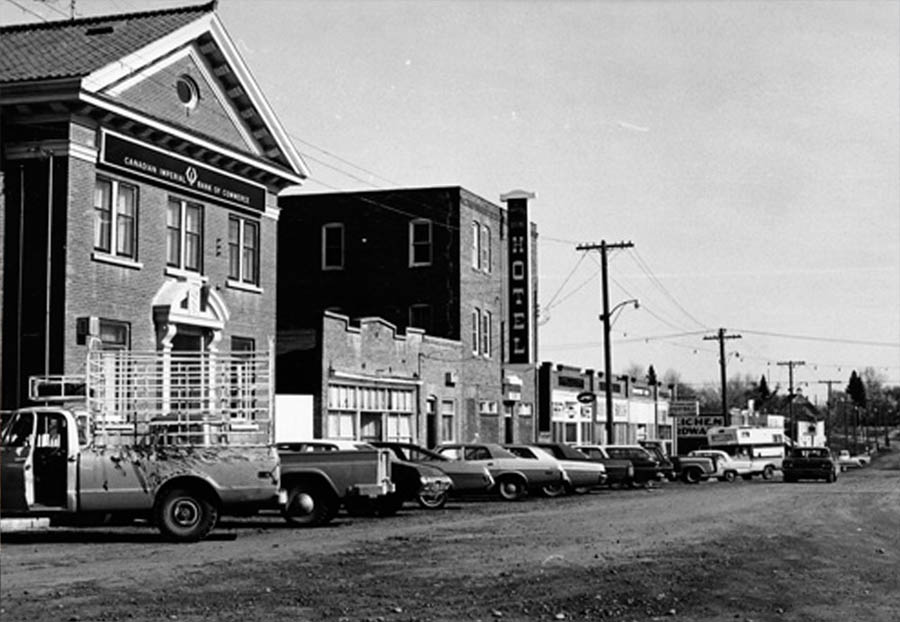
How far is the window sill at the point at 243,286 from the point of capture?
3319cm

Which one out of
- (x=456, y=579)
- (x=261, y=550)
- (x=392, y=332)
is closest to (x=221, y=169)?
(x=392, y=332)

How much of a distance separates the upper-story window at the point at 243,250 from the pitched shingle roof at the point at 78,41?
533 cm

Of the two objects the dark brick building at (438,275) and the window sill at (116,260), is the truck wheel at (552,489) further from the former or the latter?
the dark brick building at (438,275)

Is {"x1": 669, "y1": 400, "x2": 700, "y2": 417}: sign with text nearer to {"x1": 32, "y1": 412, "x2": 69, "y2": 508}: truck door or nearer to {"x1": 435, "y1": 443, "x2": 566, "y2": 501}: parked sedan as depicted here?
{"x1": 435, "y1": 443, "x2": 566, "y2": 501}: parked sedan

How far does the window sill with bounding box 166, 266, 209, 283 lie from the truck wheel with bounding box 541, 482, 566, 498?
1044cm

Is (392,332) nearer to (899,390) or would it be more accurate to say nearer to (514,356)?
(514,356)

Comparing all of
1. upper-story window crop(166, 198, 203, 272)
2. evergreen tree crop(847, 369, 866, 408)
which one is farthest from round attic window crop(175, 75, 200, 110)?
evergreen tree crop(847, 369, 866, 408)

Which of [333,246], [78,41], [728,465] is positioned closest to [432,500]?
[78,41]

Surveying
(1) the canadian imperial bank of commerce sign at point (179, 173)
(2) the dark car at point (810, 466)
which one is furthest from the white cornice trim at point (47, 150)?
(2) the dark car at point (810, 466)

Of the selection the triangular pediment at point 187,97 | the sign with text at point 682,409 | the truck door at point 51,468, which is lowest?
the truck door at point 51,468

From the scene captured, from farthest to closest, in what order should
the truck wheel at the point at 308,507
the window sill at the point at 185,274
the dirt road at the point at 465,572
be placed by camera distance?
1. the window sill at the point at 185,274
2. the truck wheel at the point at 308,507
3. the dirt road at the point at 465,572

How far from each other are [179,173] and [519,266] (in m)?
22.9

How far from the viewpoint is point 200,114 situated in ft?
104

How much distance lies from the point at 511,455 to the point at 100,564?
63.0ft
